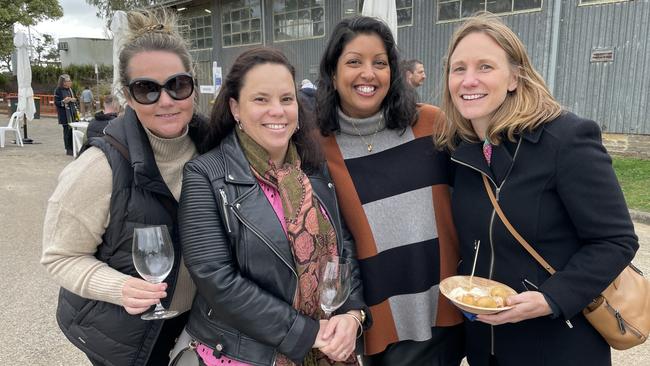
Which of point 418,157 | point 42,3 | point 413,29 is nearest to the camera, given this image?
point 418,157

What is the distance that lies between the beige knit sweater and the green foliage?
24.0 feet

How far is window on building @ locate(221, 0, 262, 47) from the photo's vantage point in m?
18.9

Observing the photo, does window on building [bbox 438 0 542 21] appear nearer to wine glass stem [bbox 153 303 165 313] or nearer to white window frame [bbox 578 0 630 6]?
white window frame [bbox 578 0 630 6]

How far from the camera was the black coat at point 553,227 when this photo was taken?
172cm

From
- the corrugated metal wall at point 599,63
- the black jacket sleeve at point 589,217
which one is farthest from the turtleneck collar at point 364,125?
the corrugated metal wall at point 599,63

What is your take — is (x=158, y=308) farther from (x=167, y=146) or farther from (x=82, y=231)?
(x=167, y=146)

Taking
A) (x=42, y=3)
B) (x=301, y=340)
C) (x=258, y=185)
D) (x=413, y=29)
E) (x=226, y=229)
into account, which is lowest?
(x=301, y=340)

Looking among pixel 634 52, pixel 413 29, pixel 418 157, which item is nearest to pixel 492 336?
pixel 418 157

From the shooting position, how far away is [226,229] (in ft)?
5.70

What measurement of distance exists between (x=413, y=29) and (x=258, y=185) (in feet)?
42.9

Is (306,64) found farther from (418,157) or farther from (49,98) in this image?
(49,98)

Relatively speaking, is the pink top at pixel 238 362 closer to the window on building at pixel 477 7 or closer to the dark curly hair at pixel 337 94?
the dark curly hair at pixel 337 94

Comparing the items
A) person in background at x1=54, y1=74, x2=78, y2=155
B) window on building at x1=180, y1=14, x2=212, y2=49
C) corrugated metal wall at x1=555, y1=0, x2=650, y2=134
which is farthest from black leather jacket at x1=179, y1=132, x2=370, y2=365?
window on building at x1=180, y1=14, x2=212, y2=49

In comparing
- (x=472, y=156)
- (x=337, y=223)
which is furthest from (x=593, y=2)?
(x=337, y=223)
